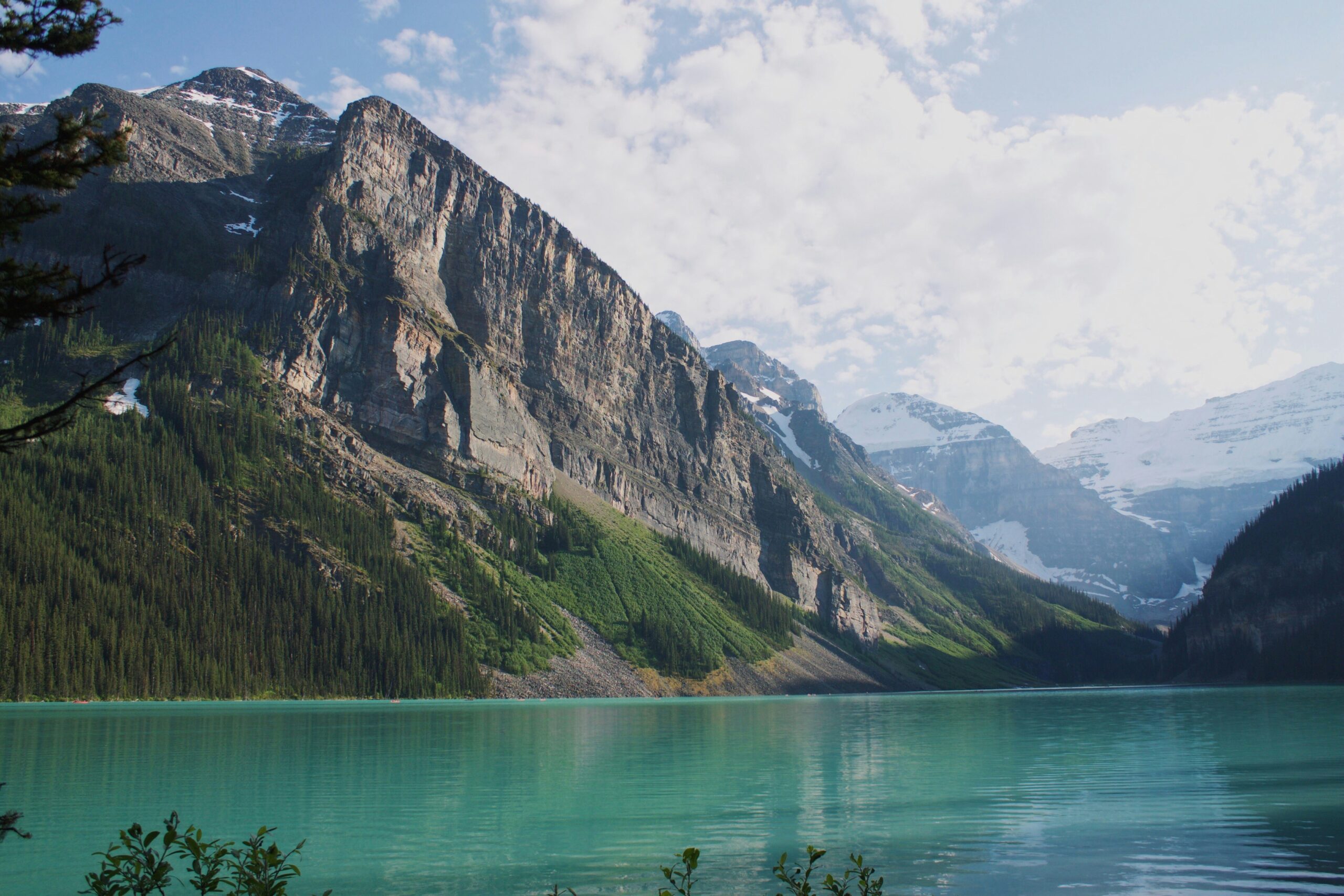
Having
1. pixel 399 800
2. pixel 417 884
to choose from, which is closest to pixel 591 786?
pixel 399 800

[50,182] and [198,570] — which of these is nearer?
[50,182]

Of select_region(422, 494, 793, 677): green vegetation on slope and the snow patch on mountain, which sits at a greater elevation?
the snow patch on mountain

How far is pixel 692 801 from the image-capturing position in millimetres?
37969

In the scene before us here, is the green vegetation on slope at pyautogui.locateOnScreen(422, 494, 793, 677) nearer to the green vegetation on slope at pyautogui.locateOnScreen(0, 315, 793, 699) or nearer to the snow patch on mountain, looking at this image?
the green vegetation on slope at pyautogui.locateOnScreen(0, 315, 793, 699)

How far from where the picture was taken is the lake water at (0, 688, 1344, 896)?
82.6 ft

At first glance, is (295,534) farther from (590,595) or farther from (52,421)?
(52,421)

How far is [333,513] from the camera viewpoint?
152m

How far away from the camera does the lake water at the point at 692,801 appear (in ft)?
82.6

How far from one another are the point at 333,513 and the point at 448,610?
1015 inches

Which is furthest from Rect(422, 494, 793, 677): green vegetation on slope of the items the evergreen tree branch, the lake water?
the evergreen tree branch

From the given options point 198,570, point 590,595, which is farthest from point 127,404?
point 590,595

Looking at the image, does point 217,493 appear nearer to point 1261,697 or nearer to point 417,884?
point 417,884

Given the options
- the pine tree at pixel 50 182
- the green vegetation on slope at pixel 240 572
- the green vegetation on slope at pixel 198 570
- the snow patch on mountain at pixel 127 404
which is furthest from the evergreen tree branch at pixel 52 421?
the snow patch on mountain at pixel 127 404

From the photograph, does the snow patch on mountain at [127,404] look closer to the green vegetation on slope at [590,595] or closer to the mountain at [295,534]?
the mountain at [295,534]
